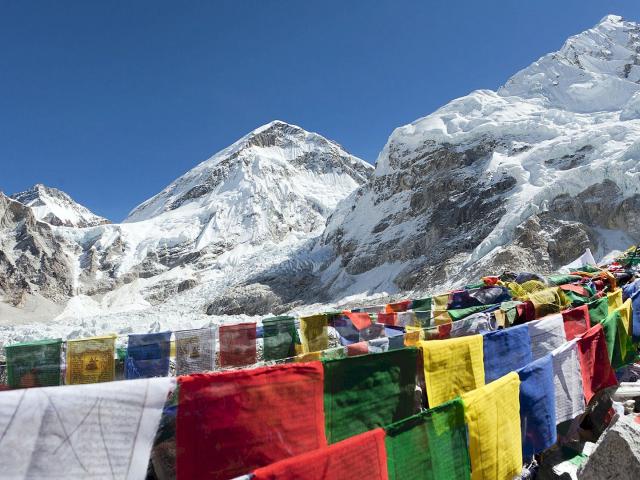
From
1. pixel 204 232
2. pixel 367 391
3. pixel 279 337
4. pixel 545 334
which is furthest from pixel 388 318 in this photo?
pixel 204 232

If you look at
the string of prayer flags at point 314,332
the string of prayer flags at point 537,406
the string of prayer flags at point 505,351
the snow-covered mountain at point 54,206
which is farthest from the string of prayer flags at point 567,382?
the snow-covered mountain at point 54,206

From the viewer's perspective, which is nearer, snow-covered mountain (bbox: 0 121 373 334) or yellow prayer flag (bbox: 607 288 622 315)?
yellow prayer flag (bbox: 607 288 622 315)

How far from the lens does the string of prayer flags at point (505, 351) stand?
4.61 metres

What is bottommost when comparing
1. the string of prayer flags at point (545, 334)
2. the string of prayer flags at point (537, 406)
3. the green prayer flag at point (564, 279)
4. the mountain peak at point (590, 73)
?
the string of prayer flags at point (537, 406)

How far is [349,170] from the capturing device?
5679 inches

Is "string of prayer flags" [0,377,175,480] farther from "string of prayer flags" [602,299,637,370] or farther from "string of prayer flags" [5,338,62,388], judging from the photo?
"string of prayer flags" [602,299,637,370]

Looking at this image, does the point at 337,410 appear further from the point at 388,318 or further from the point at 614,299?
the point at 614,299

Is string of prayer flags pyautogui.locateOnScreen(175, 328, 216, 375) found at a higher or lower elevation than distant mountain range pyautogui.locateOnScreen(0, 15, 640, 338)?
lower

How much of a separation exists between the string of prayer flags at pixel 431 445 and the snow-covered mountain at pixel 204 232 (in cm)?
5535

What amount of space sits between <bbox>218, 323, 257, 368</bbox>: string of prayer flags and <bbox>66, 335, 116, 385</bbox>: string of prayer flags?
6.32 feet

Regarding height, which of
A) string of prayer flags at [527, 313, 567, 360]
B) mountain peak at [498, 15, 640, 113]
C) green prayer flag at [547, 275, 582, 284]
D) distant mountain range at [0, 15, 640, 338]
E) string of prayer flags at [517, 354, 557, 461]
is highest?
mountain peak at [498, 15, 640, 113]

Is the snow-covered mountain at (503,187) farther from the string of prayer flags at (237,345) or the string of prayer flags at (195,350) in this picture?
the string of prayer flags at (195,350)

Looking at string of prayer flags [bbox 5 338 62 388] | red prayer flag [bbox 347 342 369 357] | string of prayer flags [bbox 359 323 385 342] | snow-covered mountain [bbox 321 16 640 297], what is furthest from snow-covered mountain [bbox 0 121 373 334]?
red prayer flag [bbox 347 342 369 357]

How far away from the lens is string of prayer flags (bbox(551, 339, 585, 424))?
4.41 metres
